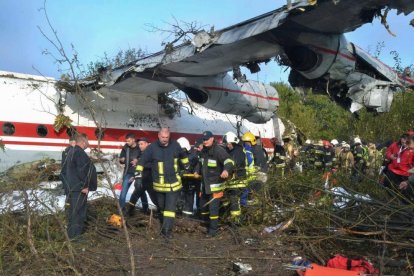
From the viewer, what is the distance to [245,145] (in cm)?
877

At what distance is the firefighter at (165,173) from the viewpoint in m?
6.71

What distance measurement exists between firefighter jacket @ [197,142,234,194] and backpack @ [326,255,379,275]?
8.32 feet

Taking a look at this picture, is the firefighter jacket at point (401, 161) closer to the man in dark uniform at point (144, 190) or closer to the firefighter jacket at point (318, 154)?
the man in dark uniform at point (144, 190)

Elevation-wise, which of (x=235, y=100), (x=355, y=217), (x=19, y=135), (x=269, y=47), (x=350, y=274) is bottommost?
(x=350, y=274)

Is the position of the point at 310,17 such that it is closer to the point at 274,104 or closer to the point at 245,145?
the point at 245,145

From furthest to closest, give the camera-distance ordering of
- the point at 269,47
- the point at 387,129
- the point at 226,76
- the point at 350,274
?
1. the point at 387,129
2. the point at 226,76
3. the point at 269,47
4. the point at 350,274

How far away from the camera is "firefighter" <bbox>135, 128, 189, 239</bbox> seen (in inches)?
264

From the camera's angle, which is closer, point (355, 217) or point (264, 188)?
point (355, 217)

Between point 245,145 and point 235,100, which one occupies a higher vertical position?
point 235,100

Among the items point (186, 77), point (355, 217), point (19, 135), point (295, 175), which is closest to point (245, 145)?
point (295, 175)

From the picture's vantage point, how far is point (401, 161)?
7148mm

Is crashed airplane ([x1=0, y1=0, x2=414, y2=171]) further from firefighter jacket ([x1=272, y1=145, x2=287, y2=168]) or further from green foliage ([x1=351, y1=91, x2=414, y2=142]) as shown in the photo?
green foliage ([x1=351, y1=91, x2=414, y2=142])

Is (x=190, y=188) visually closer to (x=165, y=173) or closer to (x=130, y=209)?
(x=130, y=209)

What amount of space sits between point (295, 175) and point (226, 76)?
13.9ft
